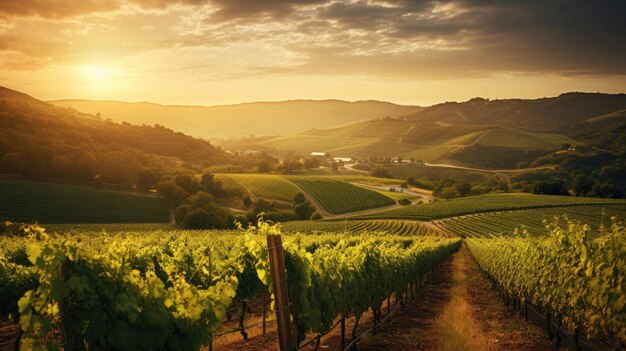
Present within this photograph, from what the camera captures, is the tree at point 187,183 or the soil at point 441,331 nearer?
the soil at point 441,331

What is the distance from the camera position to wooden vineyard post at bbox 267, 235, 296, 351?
7641 mm

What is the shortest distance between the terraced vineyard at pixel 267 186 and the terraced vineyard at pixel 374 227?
89.2 feet

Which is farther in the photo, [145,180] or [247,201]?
[247,201]

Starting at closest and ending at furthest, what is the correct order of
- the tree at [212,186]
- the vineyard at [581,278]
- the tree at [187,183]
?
the vineyard at [581,278] → the tree at [187,183] → the tree at [212,186]

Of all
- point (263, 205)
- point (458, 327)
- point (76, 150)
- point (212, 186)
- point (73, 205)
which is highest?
point (76, 150)

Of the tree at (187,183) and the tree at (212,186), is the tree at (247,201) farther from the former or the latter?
the tree at (187,183)

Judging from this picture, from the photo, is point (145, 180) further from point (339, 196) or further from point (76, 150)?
point (339, 196)

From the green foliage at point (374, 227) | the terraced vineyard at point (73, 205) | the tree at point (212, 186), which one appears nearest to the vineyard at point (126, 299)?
the green foliage at point (374, 227)

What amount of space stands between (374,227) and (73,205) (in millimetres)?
51722

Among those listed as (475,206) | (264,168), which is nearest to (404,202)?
(475,206)

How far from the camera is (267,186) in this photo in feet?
359

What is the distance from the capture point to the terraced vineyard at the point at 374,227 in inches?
2807

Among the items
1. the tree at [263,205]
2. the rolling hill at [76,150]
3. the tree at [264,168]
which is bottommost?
the tree at [263,205]

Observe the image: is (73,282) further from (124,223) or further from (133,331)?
(124,223)
